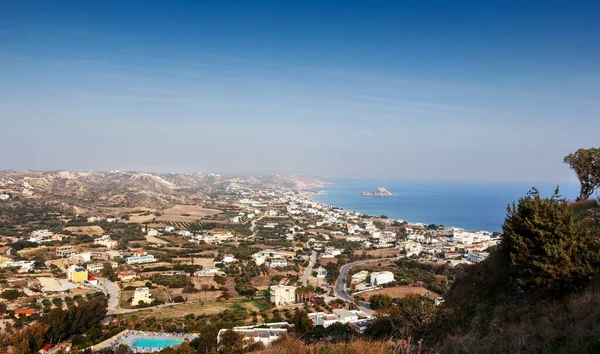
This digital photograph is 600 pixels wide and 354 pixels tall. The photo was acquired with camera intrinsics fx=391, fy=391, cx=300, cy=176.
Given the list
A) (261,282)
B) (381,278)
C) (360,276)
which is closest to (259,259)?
(261,282)

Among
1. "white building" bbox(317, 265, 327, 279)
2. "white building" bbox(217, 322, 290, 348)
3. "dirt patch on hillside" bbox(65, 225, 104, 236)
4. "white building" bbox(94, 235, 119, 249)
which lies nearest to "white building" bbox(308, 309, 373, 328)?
"white building" bbox(217, 322, 290, 348)

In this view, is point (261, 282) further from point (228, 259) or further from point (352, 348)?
point (352, 348)

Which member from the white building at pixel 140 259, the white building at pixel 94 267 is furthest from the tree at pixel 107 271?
the white building at pixel 140 259

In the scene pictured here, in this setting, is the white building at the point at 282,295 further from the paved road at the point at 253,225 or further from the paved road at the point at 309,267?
the paved road at the point at 253,225

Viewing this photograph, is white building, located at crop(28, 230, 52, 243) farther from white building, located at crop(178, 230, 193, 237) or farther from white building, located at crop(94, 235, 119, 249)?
white building, located at crop(178, 230, 193, 237)

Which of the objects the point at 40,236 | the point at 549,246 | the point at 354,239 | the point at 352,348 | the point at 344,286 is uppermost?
the point at 549,246

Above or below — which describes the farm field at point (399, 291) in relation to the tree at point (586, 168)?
below
